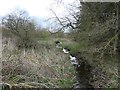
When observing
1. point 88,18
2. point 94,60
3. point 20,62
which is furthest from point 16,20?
point 20,62

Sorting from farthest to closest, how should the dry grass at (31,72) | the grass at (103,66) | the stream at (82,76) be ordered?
the stream at (82,76)
the grass at (103,66)
the dry grass at (31,72)

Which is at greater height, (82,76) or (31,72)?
(31,72)

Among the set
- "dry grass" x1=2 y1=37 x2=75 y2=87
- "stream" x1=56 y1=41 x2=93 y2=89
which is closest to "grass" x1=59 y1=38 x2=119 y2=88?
"stream" x1=56 y1=41 x2=93 y2=89

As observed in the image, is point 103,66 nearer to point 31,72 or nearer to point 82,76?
point 82,76

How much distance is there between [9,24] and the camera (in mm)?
5922

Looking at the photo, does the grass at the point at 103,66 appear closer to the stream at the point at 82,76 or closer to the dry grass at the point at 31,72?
the stream at the point at 82,76

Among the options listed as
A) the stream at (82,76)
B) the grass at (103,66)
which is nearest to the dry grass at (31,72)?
the stream at (82,76)

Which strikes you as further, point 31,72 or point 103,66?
point 103,66

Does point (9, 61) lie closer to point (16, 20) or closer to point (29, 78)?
point (29, 78)

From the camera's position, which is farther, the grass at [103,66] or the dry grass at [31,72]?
the grass at [103,66]

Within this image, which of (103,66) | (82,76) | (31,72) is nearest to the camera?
(31,72)

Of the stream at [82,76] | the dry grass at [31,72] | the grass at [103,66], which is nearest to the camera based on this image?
the dry grass at [31,72]

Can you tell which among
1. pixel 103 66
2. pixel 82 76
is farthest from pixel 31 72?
pixel 103 66

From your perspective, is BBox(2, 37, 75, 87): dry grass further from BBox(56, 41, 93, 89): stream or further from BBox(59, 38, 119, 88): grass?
BBox(59, 38, 119, 88): grass
